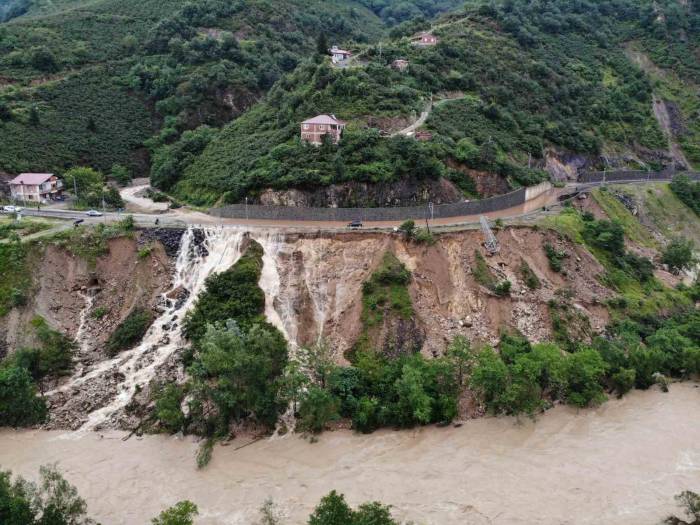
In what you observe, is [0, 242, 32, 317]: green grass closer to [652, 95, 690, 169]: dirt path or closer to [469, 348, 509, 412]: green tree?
[469, 348, 509, 412]: green tree

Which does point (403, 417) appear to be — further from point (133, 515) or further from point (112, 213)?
point (112, 213)

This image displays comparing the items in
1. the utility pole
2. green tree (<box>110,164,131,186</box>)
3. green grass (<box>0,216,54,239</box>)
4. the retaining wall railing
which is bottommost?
the utility pole

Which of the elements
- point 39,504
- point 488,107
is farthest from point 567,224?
point 39,504

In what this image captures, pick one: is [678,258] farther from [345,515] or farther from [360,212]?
[345,515]

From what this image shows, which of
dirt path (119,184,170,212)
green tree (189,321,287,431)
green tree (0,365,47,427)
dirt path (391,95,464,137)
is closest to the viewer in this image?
green tree (189,321,287,431)

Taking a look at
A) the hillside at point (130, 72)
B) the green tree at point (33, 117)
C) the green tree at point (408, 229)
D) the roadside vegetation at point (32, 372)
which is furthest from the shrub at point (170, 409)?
the green tree at point (33, 117)

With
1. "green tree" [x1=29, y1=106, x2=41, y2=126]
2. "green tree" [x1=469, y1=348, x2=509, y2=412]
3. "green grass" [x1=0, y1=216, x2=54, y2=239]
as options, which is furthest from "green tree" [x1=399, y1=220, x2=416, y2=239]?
"green tree" [x1=29, y1=106, x2=41, y2=126]
